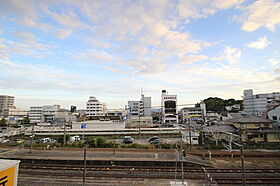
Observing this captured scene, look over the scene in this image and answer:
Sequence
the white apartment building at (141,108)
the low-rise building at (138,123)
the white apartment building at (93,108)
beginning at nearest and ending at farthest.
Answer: the low-rise building at (138,123), the white apartment building at (141,108), the white apartment building at (93,108)

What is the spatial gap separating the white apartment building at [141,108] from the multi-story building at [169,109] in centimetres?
1137

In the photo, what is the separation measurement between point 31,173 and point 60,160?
8.58ft

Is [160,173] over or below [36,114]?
below

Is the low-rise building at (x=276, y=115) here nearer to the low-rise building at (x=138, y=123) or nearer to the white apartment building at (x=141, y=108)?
the low-rise building at (x=138, y=123)

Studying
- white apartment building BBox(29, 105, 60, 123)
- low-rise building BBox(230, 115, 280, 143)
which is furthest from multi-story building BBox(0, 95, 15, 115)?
low-rise building BBox(230, 115, 280, 143)

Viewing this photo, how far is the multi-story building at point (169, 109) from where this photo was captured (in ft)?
190

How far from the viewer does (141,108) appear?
7400cm

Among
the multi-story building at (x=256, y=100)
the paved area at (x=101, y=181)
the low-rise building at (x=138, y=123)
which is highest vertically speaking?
the multi-story building at (x=256, y=100)

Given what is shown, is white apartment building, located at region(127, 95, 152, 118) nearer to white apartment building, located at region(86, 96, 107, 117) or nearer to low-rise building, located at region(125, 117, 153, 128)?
white apartment building, located at region(86, 96, 107, 117)

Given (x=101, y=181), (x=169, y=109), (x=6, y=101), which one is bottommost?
(x=101, y=181)

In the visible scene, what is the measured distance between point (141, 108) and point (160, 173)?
61658 millimetres

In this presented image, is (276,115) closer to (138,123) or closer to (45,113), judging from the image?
(138,123)

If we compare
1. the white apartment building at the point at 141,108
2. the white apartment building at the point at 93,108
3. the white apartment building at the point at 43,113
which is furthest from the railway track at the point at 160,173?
the white apartment building at the point at 43,113

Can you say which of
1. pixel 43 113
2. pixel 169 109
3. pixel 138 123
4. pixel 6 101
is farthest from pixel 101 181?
pixel 6 101
